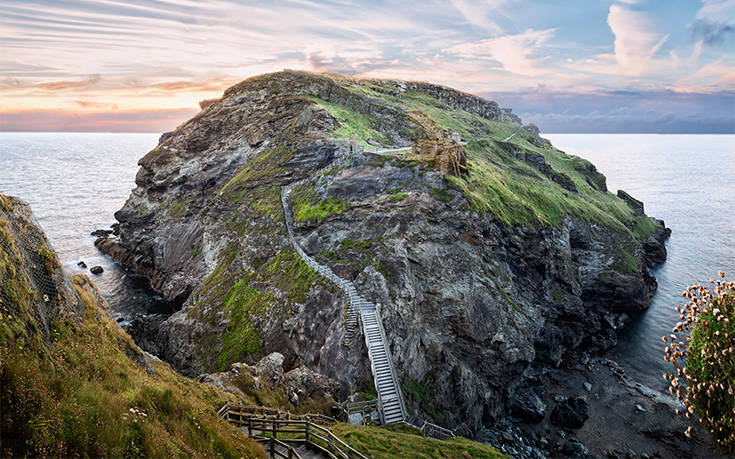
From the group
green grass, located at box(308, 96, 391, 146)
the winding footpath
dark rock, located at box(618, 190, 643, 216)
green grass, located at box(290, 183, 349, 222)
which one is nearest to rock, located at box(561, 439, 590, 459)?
the winding footpath

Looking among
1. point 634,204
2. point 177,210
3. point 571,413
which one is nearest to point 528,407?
point 571,413

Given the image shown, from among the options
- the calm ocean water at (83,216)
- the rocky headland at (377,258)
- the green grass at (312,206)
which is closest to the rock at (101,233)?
the calm ocean water at (83,216)

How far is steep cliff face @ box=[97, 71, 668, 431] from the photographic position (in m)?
42.2

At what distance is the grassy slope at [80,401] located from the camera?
927 centimetres

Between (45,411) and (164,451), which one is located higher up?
(45,411)

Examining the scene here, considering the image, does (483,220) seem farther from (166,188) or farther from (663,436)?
(166,188)

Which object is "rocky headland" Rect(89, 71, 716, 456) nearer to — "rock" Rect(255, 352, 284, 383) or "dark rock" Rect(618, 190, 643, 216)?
"rock" Rect(255, 352, 284, 383)

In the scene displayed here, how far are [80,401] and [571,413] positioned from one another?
50.9m

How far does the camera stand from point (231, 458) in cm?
1365

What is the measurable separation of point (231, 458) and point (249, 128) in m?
77.7

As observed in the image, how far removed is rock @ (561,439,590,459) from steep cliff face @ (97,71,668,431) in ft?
24.6

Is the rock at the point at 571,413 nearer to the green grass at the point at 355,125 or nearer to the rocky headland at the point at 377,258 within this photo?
the rocky headland at the point at 377,258

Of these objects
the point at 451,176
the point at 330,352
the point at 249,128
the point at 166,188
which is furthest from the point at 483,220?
the point at 166,188

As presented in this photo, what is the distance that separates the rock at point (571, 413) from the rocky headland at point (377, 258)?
311mm
